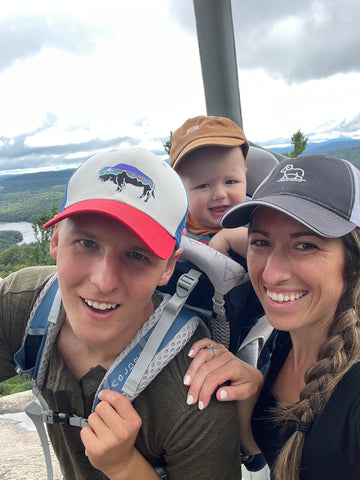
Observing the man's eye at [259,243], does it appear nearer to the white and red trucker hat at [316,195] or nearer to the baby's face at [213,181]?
the white and red trucker hat at [316,195]

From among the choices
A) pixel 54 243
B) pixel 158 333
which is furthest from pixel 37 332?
pixel 158 333

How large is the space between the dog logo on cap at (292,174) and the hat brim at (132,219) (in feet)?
1.37

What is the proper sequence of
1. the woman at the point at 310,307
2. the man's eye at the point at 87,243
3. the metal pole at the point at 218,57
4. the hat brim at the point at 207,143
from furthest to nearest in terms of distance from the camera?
the metal pole at the point at 218,57 → the hat brim at the point at 207,143 → the man's eye at the point at 87,243 → the woman at the point at 310,307

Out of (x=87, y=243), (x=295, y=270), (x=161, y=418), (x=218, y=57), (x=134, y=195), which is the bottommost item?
(x=161, y=418)

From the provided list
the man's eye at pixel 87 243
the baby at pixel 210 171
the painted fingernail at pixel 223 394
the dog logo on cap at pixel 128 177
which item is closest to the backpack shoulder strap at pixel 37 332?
the man's eye at pixel 87 243

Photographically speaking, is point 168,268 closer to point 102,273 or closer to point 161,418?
point 102,273

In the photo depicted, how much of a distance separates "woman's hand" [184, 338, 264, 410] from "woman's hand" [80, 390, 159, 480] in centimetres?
18

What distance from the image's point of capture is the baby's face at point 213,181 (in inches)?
68.2

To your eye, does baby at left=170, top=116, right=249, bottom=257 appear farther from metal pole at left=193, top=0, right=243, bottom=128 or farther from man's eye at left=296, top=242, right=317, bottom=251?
metal pole at left=193, top=0, right=243, bottom=128

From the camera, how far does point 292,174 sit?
3.75ft

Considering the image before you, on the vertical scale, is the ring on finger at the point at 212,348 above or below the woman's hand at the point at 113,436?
above

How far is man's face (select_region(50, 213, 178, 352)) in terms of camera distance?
104cm

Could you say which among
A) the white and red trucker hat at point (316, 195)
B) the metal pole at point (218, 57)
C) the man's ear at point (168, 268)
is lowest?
the man's ear at point (168, 268)

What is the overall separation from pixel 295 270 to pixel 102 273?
21.4 inches
